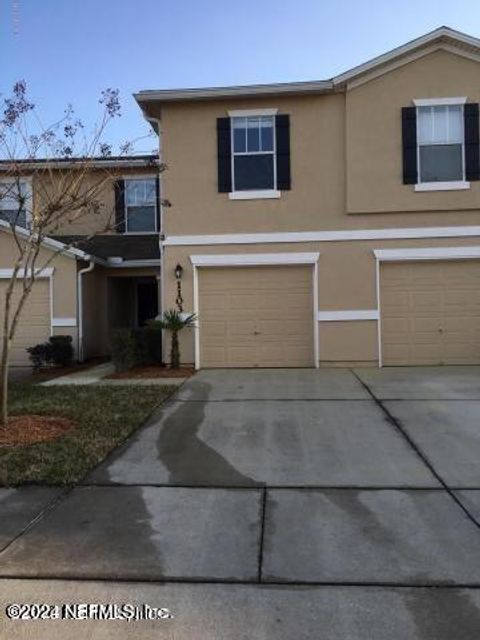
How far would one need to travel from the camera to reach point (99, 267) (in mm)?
18406

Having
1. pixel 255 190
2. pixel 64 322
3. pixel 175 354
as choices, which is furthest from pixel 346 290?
pixel 64 322

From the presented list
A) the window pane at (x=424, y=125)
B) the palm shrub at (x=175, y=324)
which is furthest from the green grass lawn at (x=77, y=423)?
the window pane at (x=424, y=125)

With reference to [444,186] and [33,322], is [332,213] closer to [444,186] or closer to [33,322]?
[444,186]

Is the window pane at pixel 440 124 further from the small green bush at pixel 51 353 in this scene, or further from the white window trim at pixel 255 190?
the small green bush at pixel 51 353

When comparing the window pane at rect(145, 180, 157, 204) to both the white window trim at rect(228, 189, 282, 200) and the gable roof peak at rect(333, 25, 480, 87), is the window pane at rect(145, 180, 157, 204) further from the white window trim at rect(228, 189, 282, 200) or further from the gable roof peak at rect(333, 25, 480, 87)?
the gable roof peak at rect(333, 25, 480, 87)

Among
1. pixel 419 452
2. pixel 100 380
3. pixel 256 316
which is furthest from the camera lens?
pixel 256 316

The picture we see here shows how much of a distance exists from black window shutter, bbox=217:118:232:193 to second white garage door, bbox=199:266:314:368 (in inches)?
71.9

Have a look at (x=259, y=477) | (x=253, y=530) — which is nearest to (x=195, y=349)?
(x=259, y=477)

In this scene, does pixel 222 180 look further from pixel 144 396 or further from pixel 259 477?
pixel 259 477

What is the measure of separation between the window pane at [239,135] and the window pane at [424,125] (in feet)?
12.1

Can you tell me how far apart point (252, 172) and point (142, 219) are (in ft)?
20.2

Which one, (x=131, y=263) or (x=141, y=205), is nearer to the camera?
(x=131, y=263)

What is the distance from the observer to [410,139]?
46.1 ft

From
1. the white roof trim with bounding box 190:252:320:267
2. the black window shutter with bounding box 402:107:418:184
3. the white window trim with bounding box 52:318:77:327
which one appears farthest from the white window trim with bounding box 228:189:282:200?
the white window trim with bounding box 52:318:77:327
